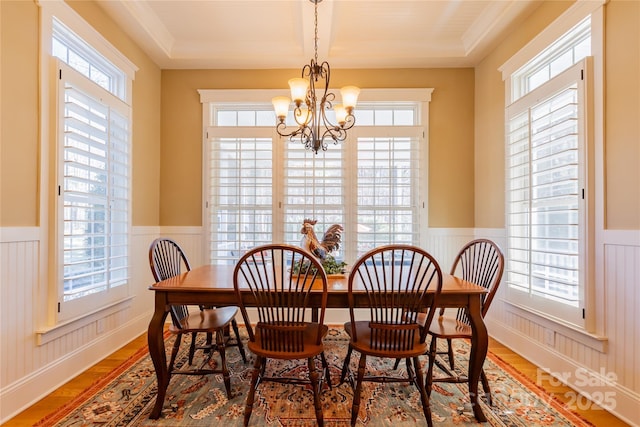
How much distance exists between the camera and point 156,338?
1857 mm

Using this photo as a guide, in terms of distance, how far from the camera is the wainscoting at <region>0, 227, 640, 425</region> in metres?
1.85

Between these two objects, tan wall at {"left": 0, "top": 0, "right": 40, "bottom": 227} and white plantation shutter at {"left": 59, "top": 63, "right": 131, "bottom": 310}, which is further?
white plantation shutter at {"left": 59, "top": 63, "right": 131, "bottom": 310}

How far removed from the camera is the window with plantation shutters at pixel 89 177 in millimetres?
2246

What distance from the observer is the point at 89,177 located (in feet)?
8.22

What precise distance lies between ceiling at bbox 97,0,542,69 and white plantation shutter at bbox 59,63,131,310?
0.82m

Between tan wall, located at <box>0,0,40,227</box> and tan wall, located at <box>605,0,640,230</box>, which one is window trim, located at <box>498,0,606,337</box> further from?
tan wall, located at <box>0,0,40,227</box>

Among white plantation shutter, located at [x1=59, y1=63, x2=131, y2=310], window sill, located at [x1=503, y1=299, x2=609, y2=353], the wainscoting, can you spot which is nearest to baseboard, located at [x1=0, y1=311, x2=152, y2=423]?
the wainscoting

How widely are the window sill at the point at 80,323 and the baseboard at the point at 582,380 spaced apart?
334 centimetres

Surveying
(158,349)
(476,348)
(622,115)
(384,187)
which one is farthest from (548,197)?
(158,349)

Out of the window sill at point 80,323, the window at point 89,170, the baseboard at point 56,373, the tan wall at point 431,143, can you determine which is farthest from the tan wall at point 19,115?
the tan wall at point 431,143

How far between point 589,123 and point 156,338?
2962 mm

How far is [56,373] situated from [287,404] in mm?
1570

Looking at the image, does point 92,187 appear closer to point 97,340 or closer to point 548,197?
point 97,340

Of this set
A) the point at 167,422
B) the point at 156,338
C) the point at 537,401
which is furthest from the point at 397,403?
the point at 156,338
